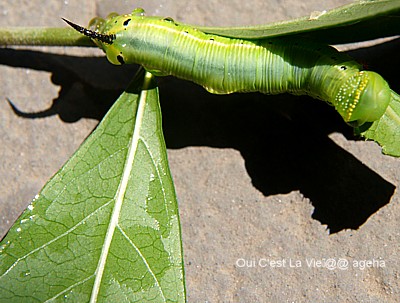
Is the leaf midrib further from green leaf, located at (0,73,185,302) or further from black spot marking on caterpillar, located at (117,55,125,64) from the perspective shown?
black spot marking on caterpillar, located at (117,55,125,64)

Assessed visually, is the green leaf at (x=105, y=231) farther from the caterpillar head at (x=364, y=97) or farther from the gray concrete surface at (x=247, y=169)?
the caterpillar head at (x=364, y=97)

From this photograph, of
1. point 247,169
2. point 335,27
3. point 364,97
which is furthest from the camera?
point 247,169

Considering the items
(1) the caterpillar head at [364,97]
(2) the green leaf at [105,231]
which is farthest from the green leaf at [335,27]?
(2) the green leaf at [105,231]

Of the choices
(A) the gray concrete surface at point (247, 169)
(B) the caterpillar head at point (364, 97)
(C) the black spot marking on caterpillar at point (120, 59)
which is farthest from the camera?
(A) the gray concrete surface at point (247, 169)

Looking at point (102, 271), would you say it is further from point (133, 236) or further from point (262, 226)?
point (262, 226)

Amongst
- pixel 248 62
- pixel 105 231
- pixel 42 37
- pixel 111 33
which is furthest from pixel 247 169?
pixel 42 37

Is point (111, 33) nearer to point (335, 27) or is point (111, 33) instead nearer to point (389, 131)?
point (335, 27)
